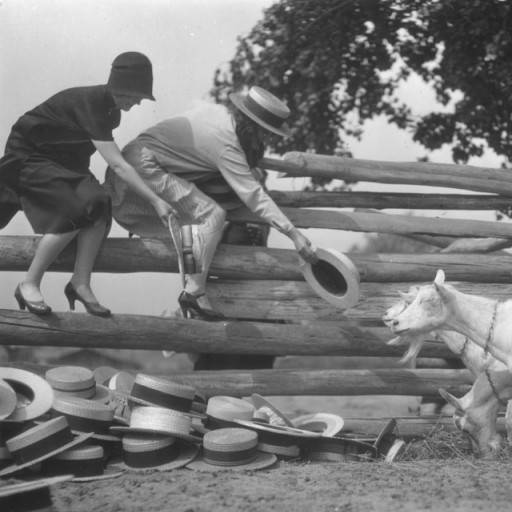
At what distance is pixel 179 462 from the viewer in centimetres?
647

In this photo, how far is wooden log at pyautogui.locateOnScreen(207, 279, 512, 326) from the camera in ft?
26.2

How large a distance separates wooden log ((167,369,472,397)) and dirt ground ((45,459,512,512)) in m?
1.44

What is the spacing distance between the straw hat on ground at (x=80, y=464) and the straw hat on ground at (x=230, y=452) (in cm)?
59

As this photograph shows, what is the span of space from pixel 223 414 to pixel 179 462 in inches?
18.4

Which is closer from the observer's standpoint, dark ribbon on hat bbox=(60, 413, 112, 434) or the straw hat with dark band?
dark ribbon on hat bbox=(60, 413, 112, 434)

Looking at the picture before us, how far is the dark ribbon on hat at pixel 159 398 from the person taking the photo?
6.69 metres

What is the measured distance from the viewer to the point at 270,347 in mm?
7949

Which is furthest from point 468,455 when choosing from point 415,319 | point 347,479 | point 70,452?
point 70,452

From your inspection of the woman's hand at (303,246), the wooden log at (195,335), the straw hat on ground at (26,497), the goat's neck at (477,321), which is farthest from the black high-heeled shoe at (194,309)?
the straw hat on ground at (26,497)

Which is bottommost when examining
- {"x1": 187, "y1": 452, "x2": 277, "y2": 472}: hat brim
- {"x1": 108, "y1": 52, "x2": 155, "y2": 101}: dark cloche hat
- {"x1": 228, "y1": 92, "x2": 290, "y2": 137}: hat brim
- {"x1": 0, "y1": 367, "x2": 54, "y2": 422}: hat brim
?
{"x1": 187, "y1": 452, "x2": 277, "y2": 472}: hat brim

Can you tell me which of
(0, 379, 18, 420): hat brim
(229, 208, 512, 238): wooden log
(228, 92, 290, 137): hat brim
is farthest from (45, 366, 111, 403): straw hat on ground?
(228, 92, 290, 137): hat brim

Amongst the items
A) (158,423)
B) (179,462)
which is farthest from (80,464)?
(179,462)

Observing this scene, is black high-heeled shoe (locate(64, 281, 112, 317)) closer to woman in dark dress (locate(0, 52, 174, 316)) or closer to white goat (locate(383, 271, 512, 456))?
woman in dark dress (locate(0, 52, 174, 316))

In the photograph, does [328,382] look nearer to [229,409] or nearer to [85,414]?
[229,409]
